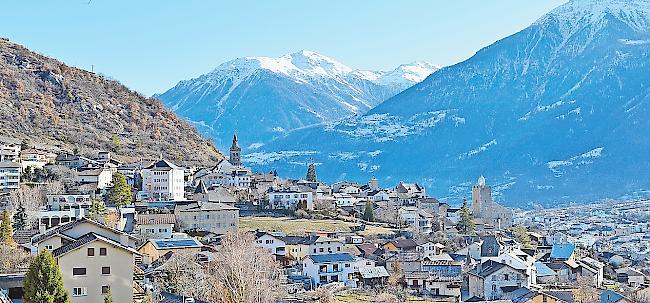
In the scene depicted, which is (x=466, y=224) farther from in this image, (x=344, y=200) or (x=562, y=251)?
(x=562, y=251)

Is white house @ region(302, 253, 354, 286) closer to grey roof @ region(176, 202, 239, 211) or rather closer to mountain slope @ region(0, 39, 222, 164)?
grey roof @ region(176, 202, 239, 211)

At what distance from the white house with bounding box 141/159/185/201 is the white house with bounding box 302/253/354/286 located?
61.3 ft

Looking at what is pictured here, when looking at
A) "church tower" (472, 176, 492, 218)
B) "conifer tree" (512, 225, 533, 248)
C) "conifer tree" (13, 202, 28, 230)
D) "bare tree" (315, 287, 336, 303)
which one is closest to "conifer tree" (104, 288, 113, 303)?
"bare tree" (315, 287, 336, 303)

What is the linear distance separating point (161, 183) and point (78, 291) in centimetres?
4050

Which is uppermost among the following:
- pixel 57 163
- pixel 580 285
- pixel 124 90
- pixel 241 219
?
pixel 124 90

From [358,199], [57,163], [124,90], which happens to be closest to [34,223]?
[57,163]

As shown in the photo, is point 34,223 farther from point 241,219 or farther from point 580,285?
point 580,285

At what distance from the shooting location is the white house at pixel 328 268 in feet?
Answer: 155

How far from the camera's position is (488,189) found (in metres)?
92.9

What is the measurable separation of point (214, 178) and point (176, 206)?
20.9m

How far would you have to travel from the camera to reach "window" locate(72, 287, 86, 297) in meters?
23.7

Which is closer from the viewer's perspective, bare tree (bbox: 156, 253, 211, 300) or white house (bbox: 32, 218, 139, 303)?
white house (bbox: 32, 218, 139, 303)

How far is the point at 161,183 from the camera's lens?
64.0 meters

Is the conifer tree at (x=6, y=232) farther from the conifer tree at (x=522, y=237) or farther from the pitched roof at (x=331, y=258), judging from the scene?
the conifer tree at (x=522, y=237)
